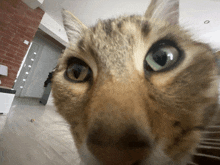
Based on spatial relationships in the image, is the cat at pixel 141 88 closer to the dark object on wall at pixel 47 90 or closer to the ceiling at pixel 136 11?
the ceiling at pixel 136 11

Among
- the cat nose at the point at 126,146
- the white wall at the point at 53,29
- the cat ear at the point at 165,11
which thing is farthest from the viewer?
the white wall at the point at 53,29

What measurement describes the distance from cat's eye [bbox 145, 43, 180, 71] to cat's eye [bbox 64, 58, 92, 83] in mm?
164

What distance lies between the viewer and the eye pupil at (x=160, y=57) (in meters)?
0.24

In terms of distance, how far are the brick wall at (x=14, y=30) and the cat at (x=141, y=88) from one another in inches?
6.5

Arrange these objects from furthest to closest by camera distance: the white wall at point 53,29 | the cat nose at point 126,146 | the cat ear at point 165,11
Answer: the white wall at point 53,29, the cat ear at point 165,11, the cat nose at point 126,146

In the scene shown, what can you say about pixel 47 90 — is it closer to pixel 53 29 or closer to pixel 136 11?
pixel 53 29

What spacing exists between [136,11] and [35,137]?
0.52 meters

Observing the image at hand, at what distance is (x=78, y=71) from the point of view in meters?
0.35

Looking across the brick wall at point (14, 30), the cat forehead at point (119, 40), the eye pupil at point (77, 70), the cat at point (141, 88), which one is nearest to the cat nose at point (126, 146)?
the cat at point (141, 88)

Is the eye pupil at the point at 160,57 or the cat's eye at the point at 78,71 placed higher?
the eye pupil at the point at 160,57

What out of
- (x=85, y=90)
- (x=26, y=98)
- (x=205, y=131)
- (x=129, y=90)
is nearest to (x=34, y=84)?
(x=26, y=98)

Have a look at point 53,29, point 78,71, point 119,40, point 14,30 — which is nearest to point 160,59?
point 119,40

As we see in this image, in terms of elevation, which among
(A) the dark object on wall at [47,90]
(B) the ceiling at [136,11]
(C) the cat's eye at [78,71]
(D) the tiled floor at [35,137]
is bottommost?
(D) the tiled floor at [35,137]

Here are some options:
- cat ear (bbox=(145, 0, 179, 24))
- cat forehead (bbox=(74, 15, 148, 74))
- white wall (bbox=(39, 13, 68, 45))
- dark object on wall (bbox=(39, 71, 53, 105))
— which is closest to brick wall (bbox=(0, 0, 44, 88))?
white wall (bbox=(39, 13, 68, 45))
